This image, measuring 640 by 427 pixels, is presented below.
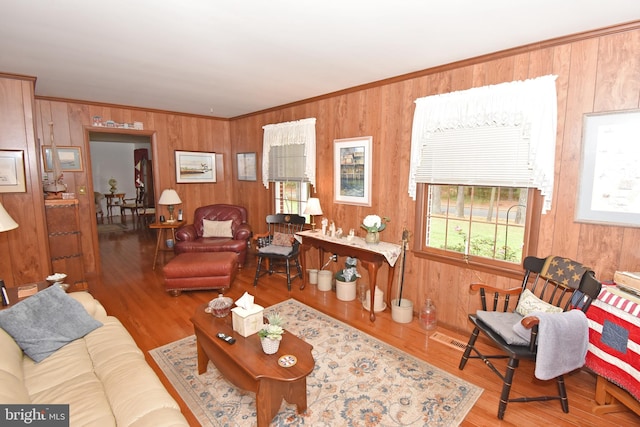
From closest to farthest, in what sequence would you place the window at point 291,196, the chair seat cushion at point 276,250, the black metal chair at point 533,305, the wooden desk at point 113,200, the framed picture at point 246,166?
the black metal chair at point 533,305
the chair seat cushion at point 276,250
the window at point 291,196
the framed picture at point 246,166
the wooden desk at point 113,200

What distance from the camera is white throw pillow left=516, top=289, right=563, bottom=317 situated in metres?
2.26

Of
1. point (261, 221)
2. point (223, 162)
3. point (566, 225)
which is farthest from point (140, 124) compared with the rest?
point (566, 225)

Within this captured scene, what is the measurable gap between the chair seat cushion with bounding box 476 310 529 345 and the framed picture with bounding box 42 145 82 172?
5555 millimetres

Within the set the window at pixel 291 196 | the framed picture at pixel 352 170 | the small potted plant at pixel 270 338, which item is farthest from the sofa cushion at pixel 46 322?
the window at pixel 291 196

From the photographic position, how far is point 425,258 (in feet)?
11.0

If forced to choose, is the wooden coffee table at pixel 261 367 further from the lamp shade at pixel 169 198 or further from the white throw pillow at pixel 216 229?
the lamp shade at pixel 169 198

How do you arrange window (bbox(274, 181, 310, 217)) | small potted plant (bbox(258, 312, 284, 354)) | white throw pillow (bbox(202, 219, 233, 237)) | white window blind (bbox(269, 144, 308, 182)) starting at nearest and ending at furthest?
small potted plant (bbox(258, 312, 284, 354))
white window blind (bbox(269, 144, 308, 182))
window (bbox(274, 181, 310, 217))
white throw pillow (bbox(202, 219, 233, 237))

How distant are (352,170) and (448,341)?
217 cm

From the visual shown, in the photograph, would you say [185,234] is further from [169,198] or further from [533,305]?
[533,305]

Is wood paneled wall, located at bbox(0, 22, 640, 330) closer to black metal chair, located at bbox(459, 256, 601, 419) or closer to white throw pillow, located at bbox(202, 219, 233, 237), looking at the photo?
black metal chair, located at bbox(459, 256, 601, 419)

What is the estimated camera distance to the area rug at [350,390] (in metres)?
2.01

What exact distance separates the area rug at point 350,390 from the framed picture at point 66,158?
11.3 ft

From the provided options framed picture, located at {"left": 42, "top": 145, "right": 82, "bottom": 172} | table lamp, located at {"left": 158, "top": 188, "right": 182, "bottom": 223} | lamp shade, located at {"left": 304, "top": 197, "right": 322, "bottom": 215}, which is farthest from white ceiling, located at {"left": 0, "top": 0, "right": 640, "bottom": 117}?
table lamp, located at {"left": 158, "top": 188, "right": 182, "bottom": 223}

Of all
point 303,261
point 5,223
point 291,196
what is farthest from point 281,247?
point 5,223
